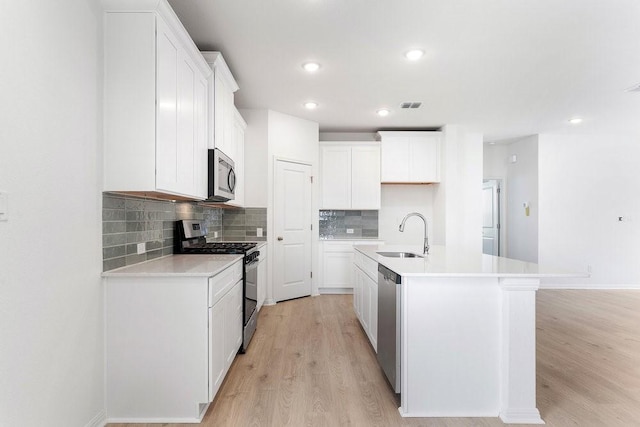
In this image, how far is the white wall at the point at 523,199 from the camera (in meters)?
5.55

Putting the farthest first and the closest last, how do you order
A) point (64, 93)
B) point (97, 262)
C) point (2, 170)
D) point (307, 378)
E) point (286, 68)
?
1. point (286, 68)
2. point (307, 378)
3. point (97, 262)
4. point (64, 93)
5. point (2, 170)

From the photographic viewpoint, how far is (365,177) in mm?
5309

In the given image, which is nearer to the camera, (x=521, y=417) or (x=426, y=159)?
(x=521, y=417)

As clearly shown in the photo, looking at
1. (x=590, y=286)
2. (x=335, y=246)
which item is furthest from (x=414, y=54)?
(x=590, y=286)

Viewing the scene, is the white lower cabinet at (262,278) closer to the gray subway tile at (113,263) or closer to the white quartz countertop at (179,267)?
the white quartz countertop at (179,267)

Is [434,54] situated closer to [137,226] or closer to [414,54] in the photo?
[414,54]

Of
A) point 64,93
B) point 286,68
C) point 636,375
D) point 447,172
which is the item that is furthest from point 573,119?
point 64,93

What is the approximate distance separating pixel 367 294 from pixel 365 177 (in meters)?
2.66

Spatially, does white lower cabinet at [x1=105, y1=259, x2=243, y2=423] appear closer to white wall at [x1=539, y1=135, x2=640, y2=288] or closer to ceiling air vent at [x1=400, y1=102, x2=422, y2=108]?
ceiling air vent at [x1=400, y1=102, x2=422, y2=108]

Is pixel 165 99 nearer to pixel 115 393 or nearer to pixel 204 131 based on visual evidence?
pixel 204 131

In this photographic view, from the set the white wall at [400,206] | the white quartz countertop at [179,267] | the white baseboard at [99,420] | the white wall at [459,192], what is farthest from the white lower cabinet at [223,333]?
the white wall at [459,192]

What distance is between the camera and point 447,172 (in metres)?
5.09

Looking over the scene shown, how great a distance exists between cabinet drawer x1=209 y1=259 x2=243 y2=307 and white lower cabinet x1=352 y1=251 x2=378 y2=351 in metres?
1.13

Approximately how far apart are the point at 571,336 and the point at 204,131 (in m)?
4.09
